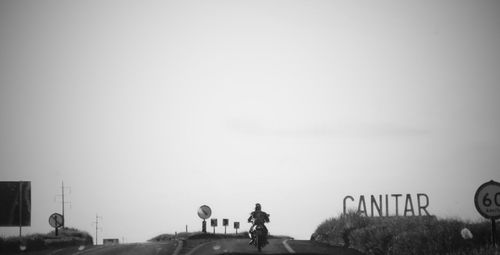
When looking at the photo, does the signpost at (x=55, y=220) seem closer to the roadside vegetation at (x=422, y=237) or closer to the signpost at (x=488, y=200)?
the roadside vegetation at (x=422, y=237)

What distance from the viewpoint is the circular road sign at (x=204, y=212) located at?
40.5 meters

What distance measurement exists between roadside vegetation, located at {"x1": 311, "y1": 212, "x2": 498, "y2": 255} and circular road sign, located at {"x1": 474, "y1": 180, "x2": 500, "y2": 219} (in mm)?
984

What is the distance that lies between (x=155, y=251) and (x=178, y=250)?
3.25 feet

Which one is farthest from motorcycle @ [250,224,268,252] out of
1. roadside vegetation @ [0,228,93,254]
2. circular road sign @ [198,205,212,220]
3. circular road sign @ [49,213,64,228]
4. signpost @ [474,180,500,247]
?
circular road sign @ [49,213,64,228]

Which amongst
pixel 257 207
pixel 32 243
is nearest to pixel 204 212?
pixel 32 243

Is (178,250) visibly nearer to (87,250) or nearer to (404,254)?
(87,250)

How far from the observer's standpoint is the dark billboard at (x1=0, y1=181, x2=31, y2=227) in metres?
38.9

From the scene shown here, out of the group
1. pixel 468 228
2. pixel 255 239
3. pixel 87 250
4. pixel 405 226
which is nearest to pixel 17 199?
pixel 87 250

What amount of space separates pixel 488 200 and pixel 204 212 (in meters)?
25.7

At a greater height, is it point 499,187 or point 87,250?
point 499,187

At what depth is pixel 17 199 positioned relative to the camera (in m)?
38.9

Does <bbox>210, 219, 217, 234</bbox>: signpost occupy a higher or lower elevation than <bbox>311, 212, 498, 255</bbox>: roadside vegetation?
lower

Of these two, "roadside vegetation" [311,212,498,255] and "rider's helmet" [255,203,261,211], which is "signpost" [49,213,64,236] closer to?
"rider's helmet" [255,203,261,211]

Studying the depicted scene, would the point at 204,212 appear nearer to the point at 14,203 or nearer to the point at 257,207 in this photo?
the point at 14,203
